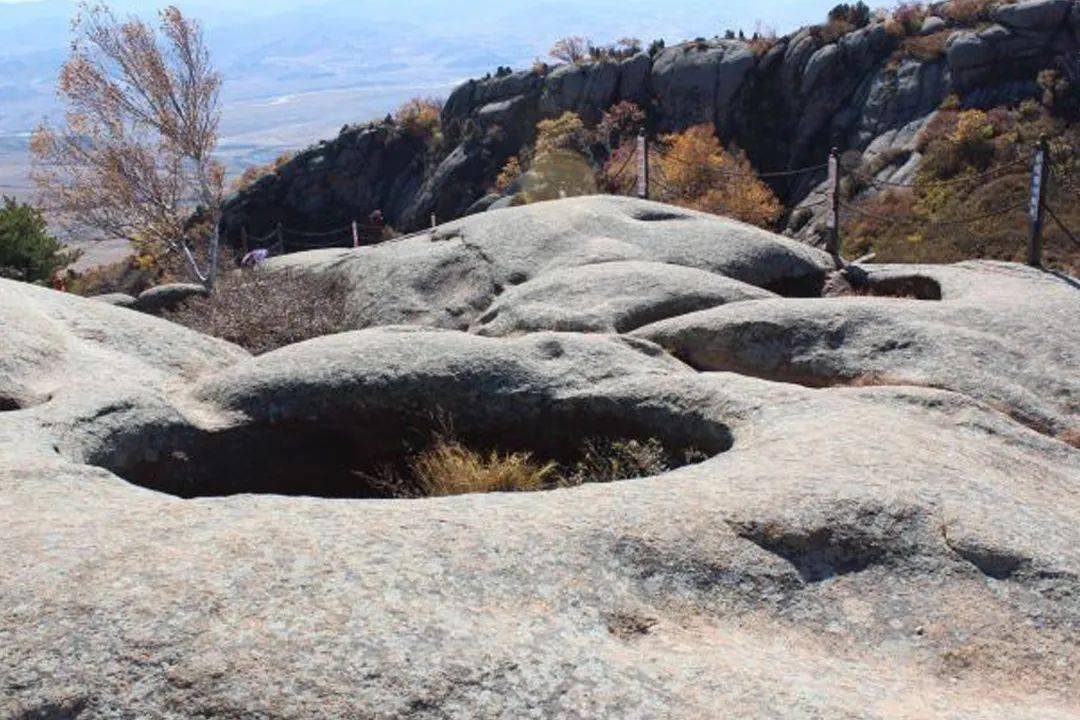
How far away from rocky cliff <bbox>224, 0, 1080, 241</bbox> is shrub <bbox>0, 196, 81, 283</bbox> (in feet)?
105

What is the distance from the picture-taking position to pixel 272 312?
1595cm

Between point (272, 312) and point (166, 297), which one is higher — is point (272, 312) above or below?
above

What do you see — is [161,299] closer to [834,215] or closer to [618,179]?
[834,215]

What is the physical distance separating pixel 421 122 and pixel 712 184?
41017 millimetres

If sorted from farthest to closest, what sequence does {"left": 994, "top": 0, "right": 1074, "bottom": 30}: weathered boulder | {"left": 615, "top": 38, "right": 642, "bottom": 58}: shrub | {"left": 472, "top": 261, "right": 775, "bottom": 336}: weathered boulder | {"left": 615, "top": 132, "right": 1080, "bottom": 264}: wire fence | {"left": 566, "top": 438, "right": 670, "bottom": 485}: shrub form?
{"left": 615, "top": 38, "right": 642, "bottom": 58}: shrub
{"left": 994, "top": 0, "right": 1074, "bottom": 30}: weathered boulder
{"left": 615, "top": 132, "right": 1080, "bottom": 264}: wire fence
{"left": 472, "top": 261, "right": 775, "bottom": 336}: weathered boulder
{"left": 566, "top": 438, "right": 670, "bottom": 485}: shrub

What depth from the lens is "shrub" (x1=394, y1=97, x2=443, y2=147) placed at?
87106 mm

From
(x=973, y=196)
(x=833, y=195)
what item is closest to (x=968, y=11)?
(x=973, y=196)

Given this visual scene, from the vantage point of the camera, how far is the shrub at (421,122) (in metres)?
87.1

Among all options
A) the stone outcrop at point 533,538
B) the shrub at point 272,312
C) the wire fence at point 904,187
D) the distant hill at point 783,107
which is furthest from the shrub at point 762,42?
the stone outcrop at point 533,538

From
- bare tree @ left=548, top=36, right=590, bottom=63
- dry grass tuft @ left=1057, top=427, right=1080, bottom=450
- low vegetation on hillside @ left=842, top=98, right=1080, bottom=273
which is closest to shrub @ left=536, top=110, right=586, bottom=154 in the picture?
bare tree @ left=548, top=36, right=590, bottom=63

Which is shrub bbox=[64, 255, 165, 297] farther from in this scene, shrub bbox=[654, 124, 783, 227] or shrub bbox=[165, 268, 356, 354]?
shrub bbox=[165, 268, 356, 354]

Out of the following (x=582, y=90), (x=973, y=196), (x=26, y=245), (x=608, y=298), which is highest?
(x=582, y=90)

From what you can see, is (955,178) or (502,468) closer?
(502,468)

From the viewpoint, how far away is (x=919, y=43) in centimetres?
5994
